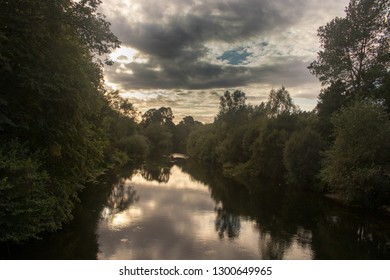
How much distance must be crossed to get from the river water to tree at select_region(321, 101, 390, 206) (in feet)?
7.65

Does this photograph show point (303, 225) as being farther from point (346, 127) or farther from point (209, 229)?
point (346, 127)

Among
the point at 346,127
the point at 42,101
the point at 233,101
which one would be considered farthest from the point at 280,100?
the point at 42,101

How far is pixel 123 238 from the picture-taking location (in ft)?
78.8

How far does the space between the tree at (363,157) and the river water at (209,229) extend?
233 centimetres

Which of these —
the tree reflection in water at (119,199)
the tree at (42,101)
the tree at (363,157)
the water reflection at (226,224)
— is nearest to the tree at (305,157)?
the tree at (363,157)

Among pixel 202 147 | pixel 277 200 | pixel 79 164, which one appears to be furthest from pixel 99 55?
pixel 202 147

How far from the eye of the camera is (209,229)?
27672 mm

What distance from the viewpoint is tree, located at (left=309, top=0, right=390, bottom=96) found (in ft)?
142

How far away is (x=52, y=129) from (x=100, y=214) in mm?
14016

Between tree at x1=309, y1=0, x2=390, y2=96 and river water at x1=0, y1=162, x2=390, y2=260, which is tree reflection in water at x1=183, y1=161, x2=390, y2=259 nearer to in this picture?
river water at x1=0, y1=162, x2=390, y2=260

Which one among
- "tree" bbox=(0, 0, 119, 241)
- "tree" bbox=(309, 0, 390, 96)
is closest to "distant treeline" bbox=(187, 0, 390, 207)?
"tree" bbox=(309, 0, 390, 96)

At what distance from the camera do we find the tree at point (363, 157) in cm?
3456

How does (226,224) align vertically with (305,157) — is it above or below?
below

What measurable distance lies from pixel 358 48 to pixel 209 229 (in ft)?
105
